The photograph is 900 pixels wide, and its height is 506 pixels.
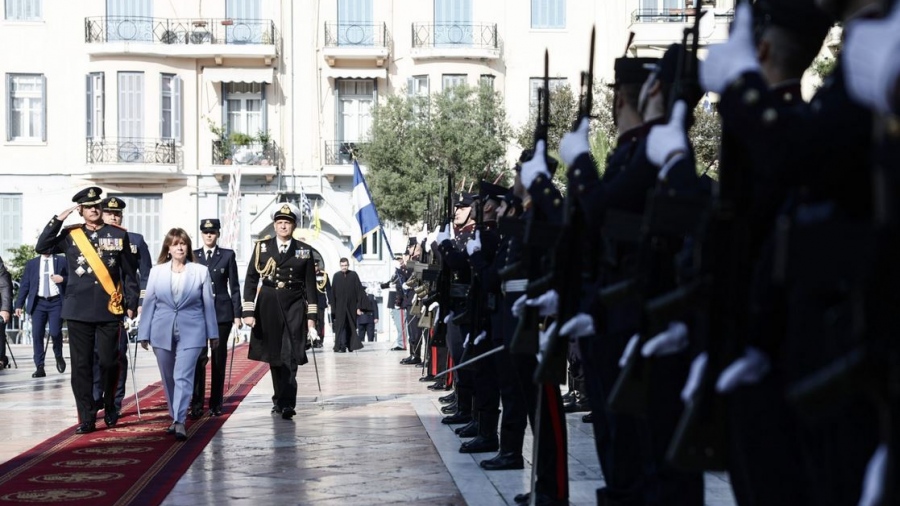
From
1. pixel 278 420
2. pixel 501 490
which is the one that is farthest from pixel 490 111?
pixel 501 490

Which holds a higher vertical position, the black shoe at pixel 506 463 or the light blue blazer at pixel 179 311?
the light blue blazer at pixel 179 311

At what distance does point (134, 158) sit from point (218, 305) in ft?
87.5

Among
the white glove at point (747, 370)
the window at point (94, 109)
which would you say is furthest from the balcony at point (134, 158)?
the white glove at point (747, 370)

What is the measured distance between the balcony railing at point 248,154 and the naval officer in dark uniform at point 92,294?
2757 centimetres

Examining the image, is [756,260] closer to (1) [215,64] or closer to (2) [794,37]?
(2) [794,37]

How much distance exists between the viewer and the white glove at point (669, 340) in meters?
4.33

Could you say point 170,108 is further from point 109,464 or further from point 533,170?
point 533,170

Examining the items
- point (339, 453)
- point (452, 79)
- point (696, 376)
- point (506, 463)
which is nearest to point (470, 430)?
point (339, 453)

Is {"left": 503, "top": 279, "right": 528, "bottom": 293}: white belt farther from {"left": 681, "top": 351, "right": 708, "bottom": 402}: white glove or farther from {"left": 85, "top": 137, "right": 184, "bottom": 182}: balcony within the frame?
{"left": 85, "top": 137, "right": 184, "bottom": 182}: balcony

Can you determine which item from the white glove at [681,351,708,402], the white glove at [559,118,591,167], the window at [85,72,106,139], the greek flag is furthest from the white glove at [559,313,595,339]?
the window at [85,72,106,139]

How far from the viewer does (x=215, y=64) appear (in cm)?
4025

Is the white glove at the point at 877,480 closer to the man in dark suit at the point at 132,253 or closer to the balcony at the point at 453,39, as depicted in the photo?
the man in dark suit at the point at 132,253

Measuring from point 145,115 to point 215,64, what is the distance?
8.02 ft

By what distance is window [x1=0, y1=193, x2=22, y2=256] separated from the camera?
1581 inches
